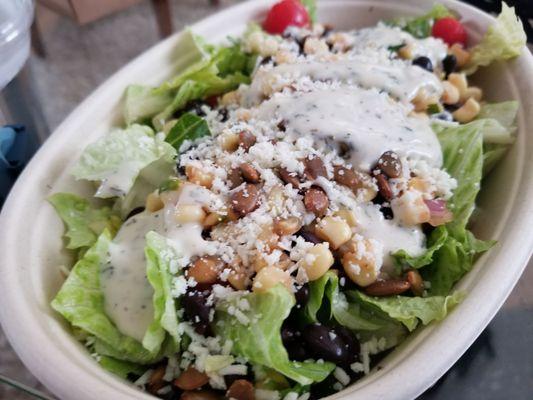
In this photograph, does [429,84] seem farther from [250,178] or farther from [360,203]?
[250,178]

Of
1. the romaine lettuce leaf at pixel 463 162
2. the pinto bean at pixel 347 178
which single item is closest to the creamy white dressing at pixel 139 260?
the pinto bean at pixel 347 178

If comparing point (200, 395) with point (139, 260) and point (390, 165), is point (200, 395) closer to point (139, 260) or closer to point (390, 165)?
point (139, 260)

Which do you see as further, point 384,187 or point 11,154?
point 11,154

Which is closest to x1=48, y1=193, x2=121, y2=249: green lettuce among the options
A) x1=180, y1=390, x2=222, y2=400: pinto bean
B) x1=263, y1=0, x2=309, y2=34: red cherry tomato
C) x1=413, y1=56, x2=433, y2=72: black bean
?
x1=180, y1=390, x2=222, y2=400: pinto bean

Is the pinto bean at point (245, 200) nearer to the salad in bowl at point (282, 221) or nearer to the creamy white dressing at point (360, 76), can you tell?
the salad in bowl at point (282, 221)

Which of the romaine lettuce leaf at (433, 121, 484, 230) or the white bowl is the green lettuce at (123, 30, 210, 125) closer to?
the white bowl

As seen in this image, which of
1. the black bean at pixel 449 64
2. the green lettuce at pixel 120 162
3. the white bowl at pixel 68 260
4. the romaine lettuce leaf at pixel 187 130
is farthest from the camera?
the black bean at pixel 449 64

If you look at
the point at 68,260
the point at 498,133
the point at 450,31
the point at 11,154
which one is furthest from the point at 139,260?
the point at 450,31
